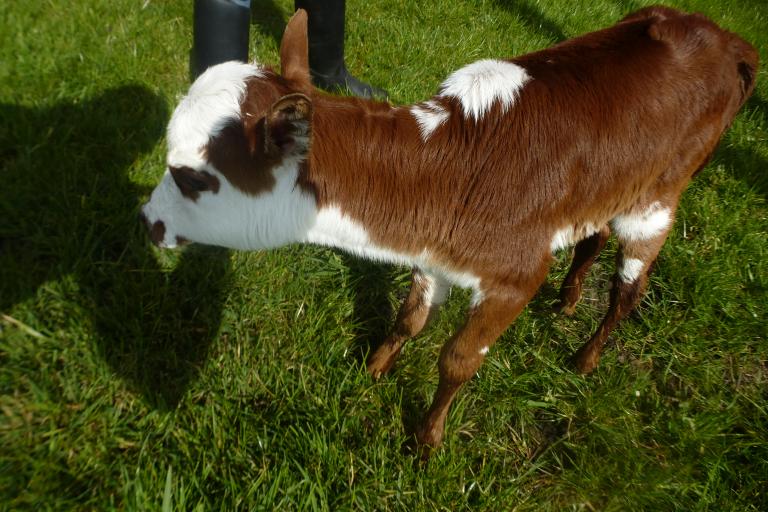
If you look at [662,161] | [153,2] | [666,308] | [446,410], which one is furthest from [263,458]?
[153,2]

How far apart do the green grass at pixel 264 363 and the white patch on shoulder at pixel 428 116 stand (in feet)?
3.86

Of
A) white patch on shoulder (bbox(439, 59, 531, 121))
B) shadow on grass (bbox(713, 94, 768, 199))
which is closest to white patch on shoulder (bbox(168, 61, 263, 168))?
white patch on shoulder (bbox(439, 59, 531, 121))

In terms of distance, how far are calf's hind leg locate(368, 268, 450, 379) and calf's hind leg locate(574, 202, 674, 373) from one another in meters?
0.94

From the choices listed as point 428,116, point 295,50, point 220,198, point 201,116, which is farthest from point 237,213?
point 428,116

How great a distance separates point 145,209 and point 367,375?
4.02ft

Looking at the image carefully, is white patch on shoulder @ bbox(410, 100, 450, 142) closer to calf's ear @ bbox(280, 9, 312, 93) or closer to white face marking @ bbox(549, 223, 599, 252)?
calf's ear @ bbox(280, 9, 312, 93)

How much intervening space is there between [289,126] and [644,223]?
1.82 meters

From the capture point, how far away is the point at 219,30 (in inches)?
110

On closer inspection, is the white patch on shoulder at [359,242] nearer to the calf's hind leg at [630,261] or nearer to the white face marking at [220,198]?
the white face marking at [220,198]

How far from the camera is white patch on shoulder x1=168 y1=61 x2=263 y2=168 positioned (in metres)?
1.74

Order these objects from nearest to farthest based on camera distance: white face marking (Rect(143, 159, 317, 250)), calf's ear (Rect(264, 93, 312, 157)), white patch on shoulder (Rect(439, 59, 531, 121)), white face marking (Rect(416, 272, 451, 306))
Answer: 1. calf's ear (Rect(264, 93, 312, 157))
2. white face marking (Rect(143, 159, 317, 250))
3. white patch on shoulder (Rect(439, 59, 531, 121))
4. white face marking (Rect(416, 272, 451, 306))

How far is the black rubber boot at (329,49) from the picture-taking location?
12.2ft

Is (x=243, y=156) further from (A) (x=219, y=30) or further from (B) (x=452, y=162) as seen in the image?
(A) (x=219, y=30)

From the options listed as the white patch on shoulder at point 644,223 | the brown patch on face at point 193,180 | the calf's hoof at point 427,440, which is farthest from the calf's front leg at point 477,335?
the brown patch on face at point 193,180
